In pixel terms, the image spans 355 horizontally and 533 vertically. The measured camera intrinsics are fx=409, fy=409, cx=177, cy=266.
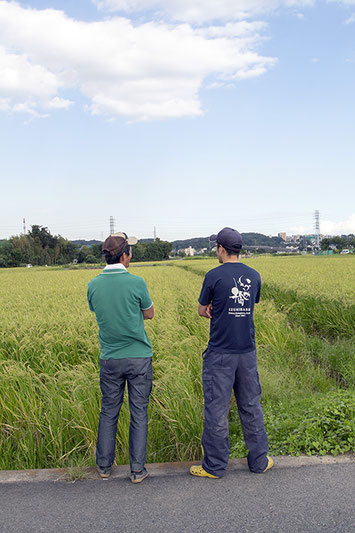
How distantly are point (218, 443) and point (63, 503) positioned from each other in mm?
1231

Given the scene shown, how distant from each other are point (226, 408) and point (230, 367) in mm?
346

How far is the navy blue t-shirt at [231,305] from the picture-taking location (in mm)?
3326

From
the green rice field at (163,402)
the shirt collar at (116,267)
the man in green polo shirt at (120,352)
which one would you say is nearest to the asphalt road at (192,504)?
the man in green polo shirt at (120,352)

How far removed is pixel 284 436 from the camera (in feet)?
12.7

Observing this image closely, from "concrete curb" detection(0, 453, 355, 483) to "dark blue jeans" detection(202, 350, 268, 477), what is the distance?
0.68ft

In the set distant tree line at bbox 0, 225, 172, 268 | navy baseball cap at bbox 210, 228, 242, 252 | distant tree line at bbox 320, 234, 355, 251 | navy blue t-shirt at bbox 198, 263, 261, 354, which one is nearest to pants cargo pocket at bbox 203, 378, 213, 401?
navy blue t-shirt at bbox 198, 263, 261, 354

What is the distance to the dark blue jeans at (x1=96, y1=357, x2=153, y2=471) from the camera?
3.32 meters

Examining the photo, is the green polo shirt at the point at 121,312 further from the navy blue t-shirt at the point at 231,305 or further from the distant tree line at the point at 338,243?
the distant tree line at the point at 338,243

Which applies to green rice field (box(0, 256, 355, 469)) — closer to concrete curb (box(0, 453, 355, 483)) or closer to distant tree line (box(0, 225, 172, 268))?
concrete curb (box(0, 453, 355, 483))

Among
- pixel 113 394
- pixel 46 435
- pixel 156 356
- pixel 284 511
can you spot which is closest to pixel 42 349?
pixel 156 356

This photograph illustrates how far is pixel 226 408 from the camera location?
3.35 m

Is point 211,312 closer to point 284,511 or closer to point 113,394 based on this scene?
point 113,394

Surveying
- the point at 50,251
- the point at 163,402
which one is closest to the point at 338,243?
the point at 50,251

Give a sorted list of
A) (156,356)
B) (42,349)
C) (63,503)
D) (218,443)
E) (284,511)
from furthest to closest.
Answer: (42,349), (156,356), (218,443), (63,503), (284,511)
